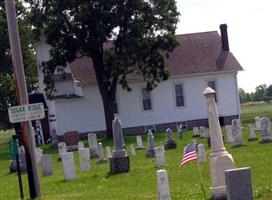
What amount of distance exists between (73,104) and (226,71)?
36.6ft

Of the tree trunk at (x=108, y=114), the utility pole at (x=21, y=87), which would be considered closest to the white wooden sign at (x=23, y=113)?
the utility pole at (x=21, y=87)

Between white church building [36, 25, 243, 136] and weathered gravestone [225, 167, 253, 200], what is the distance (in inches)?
1642

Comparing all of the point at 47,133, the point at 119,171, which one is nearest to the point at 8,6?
the point at 119,171

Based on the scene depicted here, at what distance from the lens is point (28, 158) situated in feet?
57.4

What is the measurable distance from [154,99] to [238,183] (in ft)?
140

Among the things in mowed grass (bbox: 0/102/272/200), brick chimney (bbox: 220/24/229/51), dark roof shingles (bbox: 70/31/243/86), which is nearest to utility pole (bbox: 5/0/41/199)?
mowed grass (bbox: 0/102/272/200)

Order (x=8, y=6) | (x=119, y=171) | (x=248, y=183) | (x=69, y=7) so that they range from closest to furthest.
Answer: (x=248, y=183), (x=8, y=6), (x=119, y=171), (x=69, y=7)

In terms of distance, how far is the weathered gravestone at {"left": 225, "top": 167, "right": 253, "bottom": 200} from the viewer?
1180 centimetres

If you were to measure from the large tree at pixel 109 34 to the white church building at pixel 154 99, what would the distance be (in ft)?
14.7

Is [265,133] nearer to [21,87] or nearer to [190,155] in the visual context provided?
[190,155]

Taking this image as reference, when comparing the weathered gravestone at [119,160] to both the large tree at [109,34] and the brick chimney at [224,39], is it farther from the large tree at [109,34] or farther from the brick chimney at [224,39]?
the brick chimney at [224,39]

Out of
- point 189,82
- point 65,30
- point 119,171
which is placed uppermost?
point 65,30

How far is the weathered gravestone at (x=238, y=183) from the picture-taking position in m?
11.8

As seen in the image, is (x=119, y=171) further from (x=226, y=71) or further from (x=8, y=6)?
(x=226, y=71)
